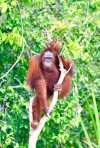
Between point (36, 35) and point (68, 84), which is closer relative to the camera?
point (68, 84)

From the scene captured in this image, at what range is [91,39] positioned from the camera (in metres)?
5.24

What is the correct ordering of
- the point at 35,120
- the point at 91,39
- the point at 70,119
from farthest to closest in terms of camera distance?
the point at 91,39 < the point at 70,119 < the point at 35,120

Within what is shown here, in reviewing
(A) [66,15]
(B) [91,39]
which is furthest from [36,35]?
(B) [91,39]

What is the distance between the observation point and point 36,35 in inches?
181

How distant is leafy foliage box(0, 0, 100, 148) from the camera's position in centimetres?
435

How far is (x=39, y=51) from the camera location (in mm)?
4707

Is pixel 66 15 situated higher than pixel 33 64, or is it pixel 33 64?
pixel 66 15

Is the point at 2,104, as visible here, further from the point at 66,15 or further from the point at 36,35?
the point at 66,15

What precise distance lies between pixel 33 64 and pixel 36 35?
0.77m

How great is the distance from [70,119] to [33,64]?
119 centimetres

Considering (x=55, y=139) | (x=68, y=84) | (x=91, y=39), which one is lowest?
(x=55, y=139)

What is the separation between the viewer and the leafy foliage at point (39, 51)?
435 cm

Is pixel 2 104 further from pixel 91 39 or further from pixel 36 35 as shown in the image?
pixel 91 39

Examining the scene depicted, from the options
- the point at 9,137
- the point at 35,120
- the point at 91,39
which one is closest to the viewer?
the point at 35,120
